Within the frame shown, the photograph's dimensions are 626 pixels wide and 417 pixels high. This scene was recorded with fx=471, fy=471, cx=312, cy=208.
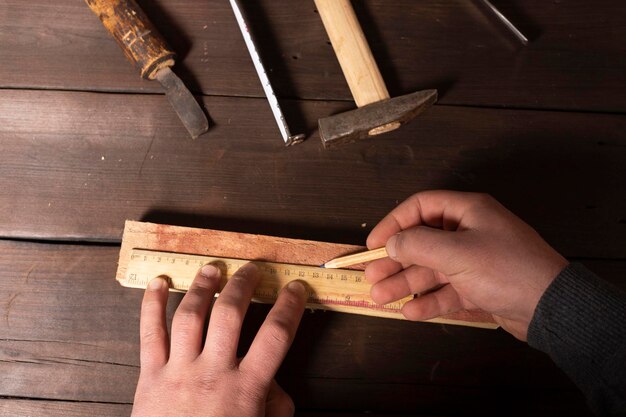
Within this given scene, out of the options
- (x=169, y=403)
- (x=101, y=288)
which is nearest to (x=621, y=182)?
(x=169, y=403)

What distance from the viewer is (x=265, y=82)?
121 cm

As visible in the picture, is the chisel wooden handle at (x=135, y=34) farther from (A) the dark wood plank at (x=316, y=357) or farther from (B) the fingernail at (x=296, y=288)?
(B) the fingernail at (x=296, y=288)

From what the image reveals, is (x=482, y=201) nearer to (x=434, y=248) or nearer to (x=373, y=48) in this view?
(x=434, y=248)

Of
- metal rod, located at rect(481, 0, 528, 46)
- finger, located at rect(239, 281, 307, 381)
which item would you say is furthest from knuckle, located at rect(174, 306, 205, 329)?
metal rod, located at rect(481, 0, 528, 46)

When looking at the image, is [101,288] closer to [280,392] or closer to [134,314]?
[134,314]

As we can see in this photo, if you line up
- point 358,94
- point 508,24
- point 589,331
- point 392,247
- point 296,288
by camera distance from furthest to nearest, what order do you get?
point 508,24 < point 358,94 < point 296,288 < point 392,247 < point 589,331

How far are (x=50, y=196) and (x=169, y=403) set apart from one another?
2.00 feet

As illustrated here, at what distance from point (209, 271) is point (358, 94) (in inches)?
22.2

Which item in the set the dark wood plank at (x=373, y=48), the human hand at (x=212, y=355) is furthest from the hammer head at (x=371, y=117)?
the human hand at (x=212, y=355)

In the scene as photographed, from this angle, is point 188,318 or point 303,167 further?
point 303,167

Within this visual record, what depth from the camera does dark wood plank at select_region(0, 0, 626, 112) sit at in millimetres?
1250

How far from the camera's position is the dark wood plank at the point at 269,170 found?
118 cm

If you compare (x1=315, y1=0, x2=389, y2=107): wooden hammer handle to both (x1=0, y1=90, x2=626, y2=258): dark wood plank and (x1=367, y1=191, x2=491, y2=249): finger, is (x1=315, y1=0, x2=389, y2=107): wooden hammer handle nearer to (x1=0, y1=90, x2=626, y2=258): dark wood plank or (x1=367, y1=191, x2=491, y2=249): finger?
(x1=0, y1=90, x2=626, y2=258): dark wood plank

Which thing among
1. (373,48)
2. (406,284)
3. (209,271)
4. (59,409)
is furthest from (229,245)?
(373,48)
